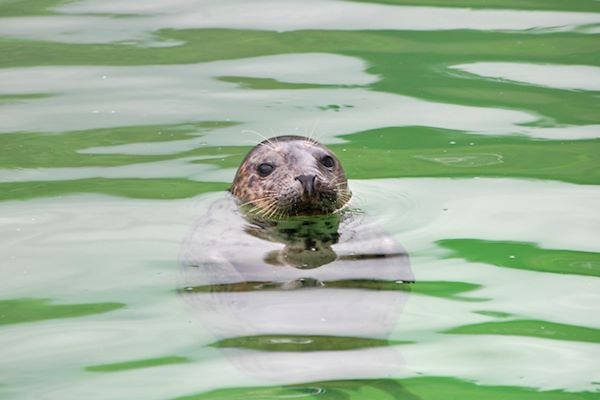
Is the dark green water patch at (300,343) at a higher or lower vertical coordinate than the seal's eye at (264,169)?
lower

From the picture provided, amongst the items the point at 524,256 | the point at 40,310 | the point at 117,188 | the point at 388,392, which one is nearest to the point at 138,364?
the point at 40,310

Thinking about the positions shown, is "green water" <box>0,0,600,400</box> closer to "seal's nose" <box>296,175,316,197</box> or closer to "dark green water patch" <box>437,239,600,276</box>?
"dark green water patch" <box>437,239,600,276</box>

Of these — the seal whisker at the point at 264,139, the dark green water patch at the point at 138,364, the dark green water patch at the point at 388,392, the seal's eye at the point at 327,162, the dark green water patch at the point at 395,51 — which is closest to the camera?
the dark green water patch at the point at 388,392

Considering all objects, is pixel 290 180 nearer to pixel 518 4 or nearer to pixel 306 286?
pixel 306 286

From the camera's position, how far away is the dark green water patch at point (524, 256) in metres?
7.61

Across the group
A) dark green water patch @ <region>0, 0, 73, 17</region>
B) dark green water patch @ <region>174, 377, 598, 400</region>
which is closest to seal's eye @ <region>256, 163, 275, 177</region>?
dark green water patch @ <region>174, 377, 598, 400</region>

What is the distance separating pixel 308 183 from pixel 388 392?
1.81 m

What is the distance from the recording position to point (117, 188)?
883 centimetres

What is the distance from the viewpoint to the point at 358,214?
809 centimetres

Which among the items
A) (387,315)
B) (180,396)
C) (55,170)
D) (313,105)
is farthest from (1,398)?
(313,105)

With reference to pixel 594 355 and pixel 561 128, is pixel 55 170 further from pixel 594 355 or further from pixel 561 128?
Result: pixel 594 355

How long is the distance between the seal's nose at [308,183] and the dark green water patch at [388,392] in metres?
1.71

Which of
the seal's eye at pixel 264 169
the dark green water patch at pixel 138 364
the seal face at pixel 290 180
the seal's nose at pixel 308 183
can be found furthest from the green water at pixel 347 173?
the seal's nose at pixel 308 183

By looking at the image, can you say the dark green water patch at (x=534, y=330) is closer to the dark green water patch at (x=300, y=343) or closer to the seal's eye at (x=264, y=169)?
the dark green water patch at (x=300, y=343)
